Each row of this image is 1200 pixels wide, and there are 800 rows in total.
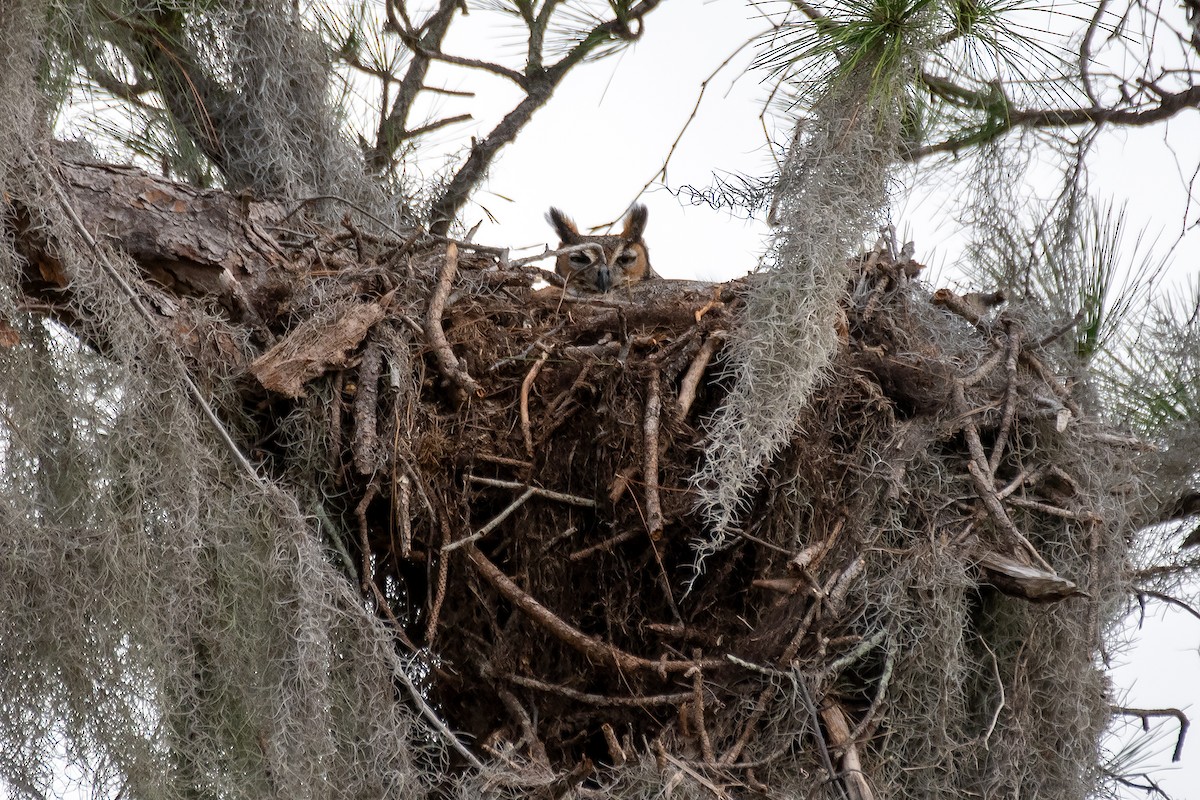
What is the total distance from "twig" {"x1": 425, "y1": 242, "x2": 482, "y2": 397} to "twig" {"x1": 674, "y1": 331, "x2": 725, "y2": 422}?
40 centimetres

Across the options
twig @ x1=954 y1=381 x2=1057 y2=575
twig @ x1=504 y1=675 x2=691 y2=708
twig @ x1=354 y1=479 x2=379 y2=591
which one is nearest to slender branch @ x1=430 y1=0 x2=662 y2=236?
twig @ x1=354 y1=479 x2=379 y2=591

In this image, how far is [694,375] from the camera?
265 centimetres

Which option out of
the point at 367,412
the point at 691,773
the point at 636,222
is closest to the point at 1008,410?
the point at 691,773

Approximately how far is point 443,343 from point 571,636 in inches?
24.8

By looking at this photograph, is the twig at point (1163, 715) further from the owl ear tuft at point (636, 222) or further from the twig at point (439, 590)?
the owl ear tuft at point (636, 222)

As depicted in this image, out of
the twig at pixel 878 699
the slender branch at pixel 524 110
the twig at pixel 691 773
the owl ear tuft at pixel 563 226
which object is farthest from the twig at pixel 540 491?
the owl ear tuft at pixel 563 226

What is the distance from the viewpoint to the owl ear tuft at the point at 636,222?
429 centimetres

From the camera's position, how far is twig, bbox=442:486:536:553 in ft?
7.97

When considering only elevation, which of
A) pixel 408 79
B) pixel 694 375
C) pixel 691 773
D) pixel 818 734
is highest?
pixel 408 79

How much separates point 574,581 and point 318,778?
649mm

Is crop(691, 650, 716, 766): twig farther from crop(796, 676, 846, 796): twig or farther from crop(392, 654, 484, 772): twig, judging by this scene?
crop(392, 654, 484, 772): twig

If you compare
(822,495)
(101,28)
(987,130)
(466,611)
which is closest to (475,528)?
(466,611)

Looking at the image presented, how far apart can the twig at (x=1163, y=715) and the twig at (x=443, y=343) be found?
1608mm

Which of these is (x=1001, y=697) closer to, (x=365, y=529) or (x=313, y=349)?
(x=365, y=529)
